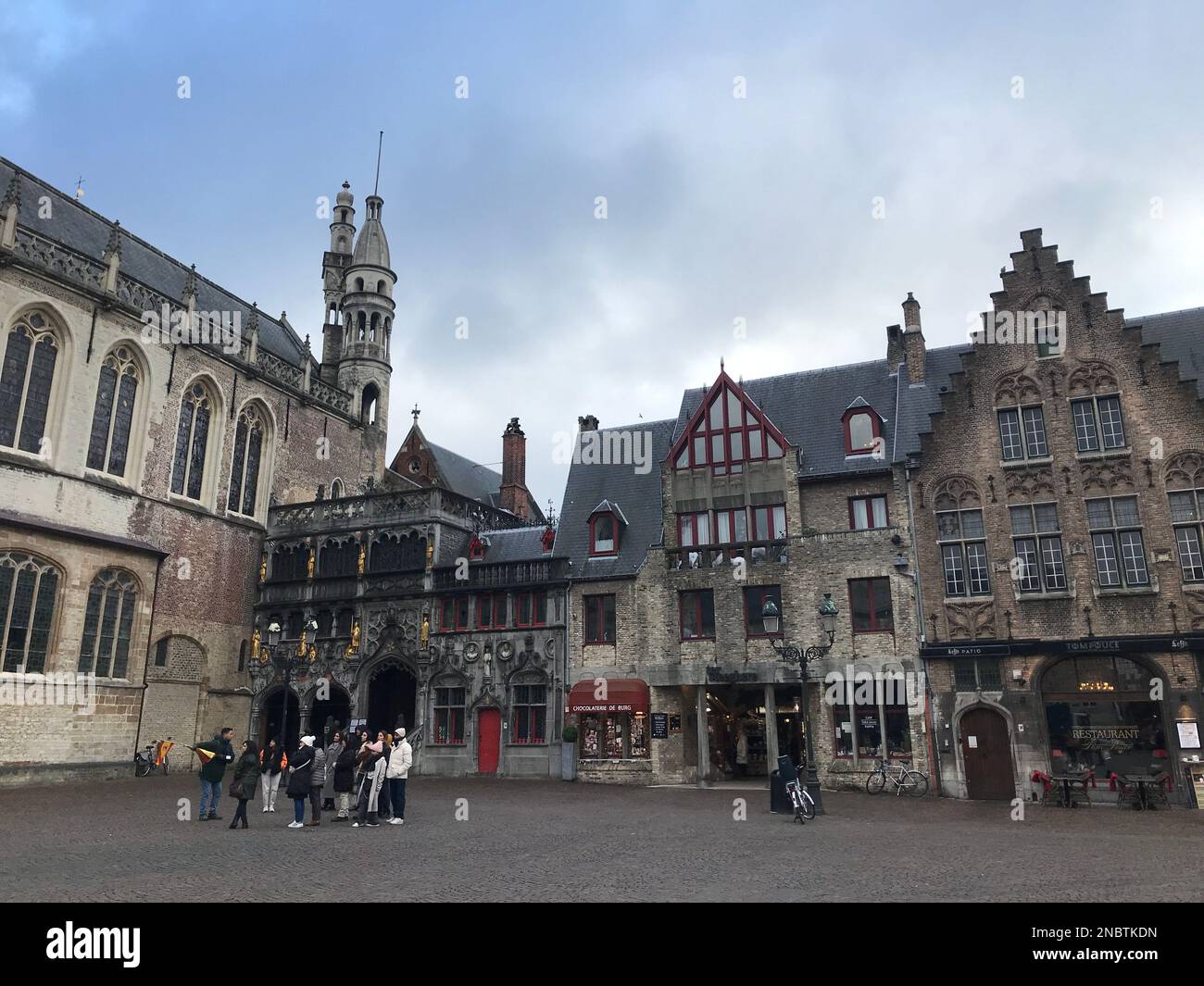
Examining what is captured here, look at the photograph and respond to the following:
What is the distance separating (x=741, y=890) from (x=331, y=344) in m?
43.0

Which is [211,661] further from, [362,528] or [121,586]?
[362,528]

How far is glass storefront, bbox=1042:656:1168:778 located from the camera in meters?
23.0

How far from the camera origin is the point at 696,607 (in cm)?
2934

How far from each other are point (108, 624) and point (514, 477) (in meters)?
21.9

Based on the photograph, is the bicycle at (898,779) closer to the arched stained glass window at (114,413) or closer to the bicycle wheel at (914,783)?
the bicycle wheel at (914,783)

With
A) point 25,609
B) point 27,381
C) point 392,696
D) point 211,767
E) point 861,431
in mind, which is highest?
point 27,381

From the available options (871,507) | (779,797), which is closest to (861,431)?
(871,507)

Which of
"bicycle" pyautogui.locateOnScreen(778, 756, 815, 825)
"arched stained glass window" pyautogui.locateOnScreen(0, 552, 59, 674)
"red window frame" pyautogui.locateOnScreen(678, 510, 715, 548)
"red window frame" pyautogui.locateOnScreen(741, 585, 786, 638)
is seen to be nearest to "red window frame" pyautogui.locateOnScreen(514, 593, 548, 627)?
"red window frame" pyautogui.locateOnScreen(678, 510, 715, 548)

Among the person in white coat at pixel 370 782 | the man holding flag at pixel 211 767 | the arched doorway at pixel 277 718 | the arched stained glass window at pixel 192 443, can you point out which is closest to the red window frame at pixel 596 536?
the arched doorway at pixel 277 718

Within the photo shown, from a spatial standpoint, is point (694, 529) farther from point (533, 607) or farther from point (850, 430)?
point (533, 607)

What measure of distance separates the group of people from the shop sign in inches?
490

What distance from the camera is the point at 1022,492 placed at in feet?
85.0

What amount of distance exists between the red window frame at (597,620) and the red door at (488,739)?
4413 millimetres

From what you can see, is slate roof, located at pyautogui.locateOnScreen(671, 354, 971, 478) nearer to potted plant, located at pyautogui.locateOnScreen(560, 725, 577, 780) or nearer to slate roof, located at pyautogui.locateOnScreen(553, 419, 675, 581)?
slate roof, located at pyautogui.locateOnScreen(553, 419, 675, 581)
